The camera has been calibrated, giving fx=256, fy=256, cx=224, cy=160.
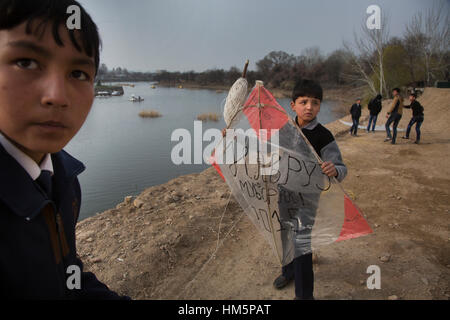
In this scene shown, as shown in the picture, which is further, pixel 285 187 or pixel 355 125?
pixel 355 125

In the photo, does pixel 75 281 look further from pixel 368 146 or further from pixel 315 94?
pixel 368 146

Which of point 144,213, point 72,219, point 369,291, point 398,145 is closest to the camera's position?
point 72,219

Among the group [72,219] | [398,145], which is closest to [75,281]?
[72,219]

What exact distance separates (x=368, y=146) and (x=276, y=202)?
24.0 ft

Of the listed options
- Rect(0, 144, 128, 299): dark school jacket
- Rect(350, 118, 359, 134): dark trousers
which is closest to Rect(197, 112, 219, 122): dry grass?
Rect(350, 118, 359, 134): dark trousers

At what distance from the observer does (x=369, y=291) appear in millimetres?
2273

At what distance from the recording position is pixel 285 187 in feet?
6.52

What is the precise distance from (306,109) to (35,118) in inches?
69.5

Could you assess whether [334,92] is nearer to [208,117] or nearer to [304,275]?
[208,117]

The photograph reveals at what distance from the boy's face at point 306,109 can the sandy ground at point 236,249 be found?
1491mm

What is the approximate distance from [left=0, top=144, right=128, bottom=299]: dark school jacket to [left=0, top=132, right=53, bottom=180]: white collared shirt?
0.06 feet

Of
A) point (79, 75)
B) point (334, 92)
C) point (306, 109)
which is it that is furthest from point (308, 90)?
point (334, 92)

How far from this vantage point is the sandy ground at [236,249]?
2.32m

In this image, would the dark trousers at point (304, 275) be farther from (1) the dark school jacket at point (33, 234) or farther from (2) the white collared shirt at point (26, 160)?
(2) the white collared shirt at point (26, 160)
